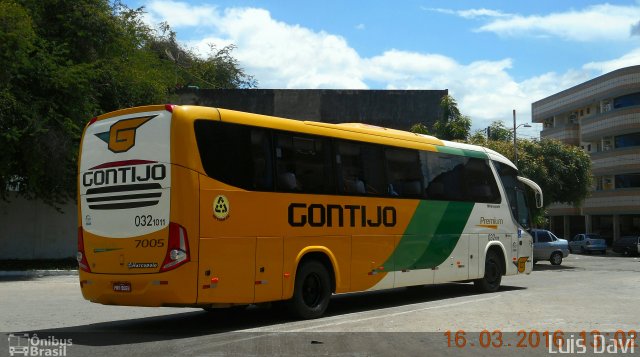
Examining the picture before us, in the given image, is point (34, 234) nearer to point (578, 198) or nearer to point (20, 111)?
point (20, 111)

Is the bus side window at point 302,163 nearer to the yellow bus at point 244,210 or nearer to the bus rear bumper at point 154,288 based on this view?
the yellow bus at point 244,210

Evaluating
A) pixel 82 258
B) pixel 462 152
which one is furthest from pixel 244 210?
pixel 462 152

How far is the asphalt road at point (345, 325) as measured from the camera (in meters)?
8.84

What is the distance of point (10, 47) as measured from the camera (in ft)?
67.9

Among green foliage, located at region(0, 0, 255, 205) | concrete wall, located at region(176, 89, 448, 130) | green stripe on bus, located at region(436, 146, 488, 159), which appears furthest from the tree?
green stripe on bus, located at region(436, 146, 488, 159)

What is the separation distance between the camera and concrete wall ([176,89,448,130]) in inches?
1487

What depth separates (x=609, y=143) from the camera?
59.0 metres

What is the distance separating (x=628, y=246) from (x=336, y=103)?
24430 millimetres

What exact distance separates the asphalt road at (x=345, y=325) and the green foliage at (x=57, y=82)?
669 cm

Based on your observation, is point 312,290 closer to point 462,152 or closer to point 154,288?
point 154,288

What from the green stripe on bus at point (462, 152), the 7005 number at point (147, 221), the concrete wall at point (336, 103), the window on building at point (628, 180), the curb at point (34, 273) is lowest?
the curb at point (34, 273)

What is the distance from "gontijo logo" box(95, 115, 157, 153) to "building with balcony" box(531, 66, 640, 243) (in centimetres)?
5258

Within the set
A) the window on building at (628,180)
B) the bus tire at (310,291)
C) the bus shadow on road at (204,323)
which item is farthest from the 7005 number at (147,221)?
the window on building at (628,180)

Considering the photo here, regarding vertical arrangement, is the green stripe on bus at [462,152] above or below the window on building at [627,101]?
below
